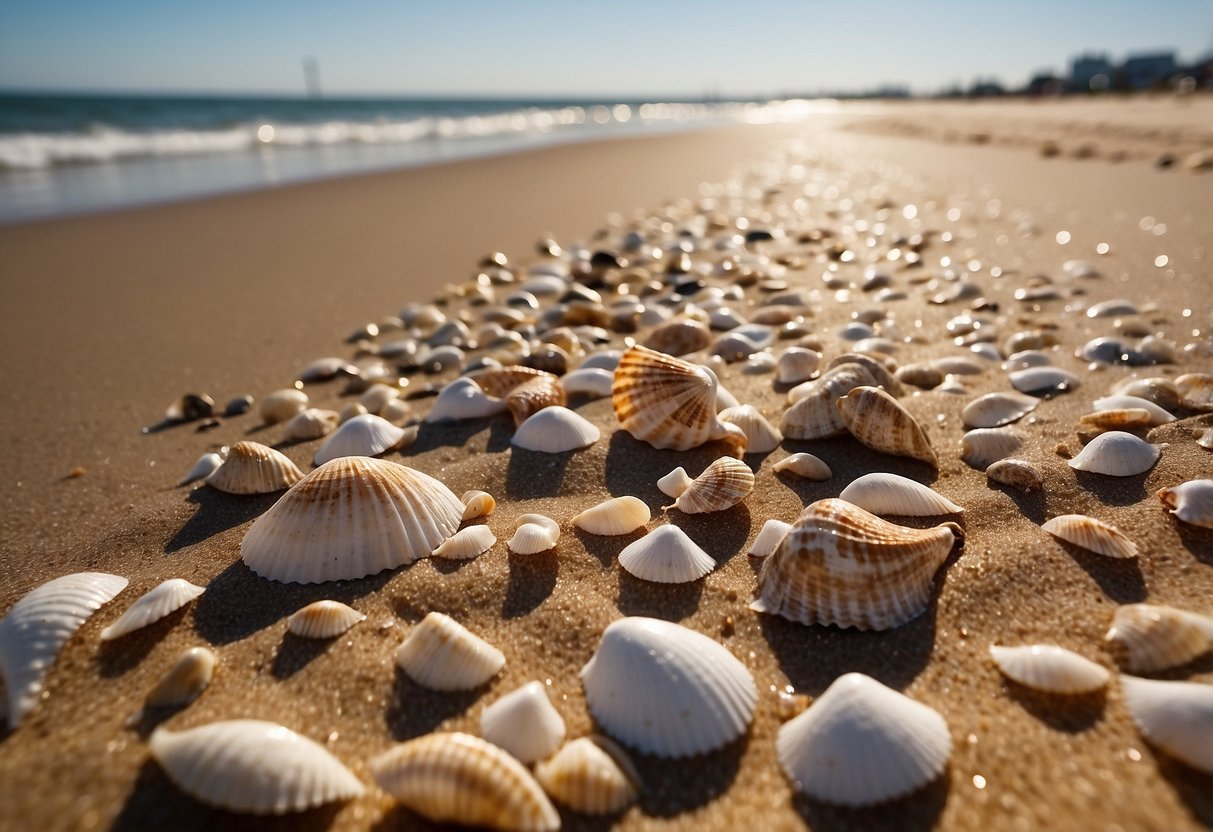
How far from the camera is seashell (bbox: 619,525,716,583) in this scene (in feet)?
5.70

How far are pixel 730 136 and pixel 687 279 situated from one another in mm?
15078

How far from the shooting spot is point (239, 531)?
6.85ft

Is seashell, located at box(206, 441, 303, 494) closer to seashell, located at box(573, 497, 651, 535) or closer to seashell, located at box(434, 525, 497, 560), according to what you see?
seashell, located at box(434, 525, 497, 560)

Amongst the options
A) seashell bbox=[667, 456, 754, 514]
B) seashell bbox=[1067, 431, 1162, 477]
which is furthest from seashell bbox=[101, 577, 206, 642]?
seashell bbox=[1067, 431, 1162, 477]

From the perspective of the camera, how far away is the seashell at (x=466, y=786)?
3.57ft

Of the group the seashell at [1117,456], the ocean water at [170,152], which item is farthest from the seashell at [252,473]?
the ocean water at [170,152]

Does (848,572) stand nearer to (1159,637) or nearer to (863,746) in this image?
(863,746)

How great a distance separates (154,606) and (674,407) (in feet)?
4.98

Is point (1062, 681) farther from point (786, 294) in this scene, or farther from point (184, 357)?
point (184, 357)

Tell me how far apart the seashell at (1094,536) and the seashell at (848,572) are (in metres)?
0.36

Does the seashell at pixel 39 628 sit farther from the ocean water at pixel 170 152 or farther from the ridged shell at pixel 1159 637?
the ocean water at pixel 170 152

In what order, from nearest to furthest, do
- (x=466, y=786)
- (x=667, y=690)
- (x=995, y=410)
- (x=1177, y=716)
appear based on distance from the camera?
(x=466, y=786), (x=1177, y=716), (x=667, y=690), (x=995, y=410)

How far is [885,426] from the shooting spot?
2189 millimetres

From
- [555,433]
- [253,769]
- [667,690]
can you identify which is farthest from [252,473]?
[667,690]
